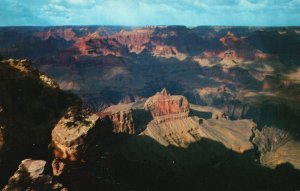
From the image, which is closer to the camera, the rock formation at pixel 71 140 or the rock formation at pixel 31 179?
the rock formation at pixel 31 179

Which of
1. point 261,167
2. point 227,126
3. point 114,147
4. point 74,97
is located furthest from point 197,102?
point 74,97

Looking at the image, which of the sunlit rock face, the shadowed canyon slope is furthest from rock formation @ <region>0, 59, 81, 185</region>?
the sunlit rock face

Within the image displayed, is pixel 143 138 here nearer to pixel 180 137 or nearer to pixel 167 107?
pixel 180 137

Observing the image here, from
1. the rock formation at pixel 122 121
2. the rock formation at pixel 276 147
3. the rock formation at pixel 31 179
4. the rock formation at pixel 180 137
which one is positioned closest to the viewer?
the rock formation at pixel 31 179

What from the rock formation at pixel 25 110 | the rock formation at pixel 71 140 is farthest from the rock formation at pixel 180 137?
the rock formation at pixel 71 140

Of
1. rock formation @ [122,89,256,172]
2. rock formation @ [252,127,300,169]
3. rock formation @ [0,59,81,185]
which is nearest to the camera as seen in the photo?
rock formation @ [0,59,81,185]

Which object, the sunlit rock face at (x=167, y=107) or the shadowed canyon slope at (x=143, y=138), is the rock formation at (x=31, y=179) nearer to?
the shadowed canyon slope at (x=143, y=138)

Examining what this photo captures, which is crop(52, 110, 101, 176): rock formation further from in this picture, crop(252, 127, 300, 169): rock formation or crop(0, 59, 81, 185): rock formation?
crop(252, 127, 300, 169): rock formation

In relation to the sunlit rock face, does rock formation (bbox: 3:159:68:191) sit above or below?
above
